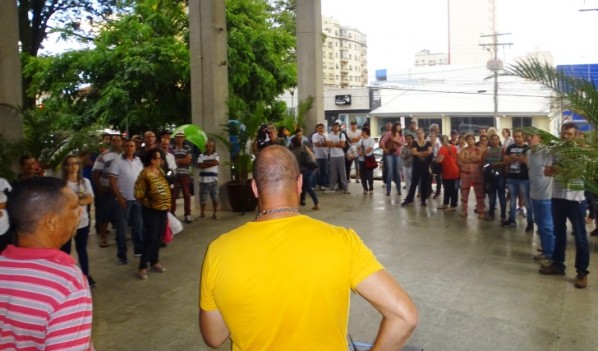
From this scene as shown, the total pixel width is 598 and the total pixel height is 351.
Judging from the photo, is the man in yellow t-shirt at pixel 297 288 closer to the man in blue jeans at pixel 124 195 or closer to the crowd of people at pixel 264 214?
the crowd of people at pixel 264 214

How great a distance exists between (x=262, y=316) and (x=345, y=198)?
34.8 ft

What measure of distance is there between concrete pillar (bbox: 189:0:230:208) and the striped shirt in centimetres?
915

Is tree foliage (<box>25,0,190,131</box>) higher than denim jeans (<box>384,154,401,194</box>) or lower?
higher

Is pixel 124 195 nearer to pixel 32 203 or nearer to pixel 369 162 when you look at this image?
pixel 32 203

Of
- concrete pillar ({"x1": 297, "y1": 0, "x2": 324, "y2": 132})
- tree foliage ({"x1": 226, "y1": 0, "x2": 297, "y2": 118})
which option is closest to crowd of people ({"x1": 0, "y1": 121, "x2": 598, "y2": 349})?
concrete pillar ({"x1": 297, "y1": 0, "x2": 324, "y2": 132})

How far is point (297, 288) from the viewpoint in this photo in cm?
179

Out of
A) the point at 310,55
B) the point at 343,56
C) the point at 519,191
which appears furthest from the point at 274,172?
the point at 343,56

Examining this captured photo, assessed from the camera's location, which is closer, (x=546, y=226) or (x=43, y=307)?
(x=43, y=307)

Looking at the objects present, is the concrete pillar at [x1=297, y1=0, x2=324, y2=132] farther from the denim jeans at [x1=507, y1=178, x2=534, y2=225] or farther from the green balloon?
the denim jeans at [x1=507, y1=178, x2=534, y2=225]

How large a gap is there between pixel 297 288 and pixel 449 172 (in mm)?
9445

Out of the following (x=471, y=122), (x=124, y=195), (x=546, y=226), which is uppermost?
(x=471, y=122)

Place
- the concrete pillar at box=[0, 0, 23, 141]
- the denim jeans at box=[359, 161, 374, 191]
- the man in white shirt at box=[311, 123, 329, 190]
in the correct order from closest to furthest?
the concrete pillar at box=[0, 0, 23, 141], the denim jeans at box=[359, 161, 374, 191], the man in white shirt at box=[311, 123, 329, 190]

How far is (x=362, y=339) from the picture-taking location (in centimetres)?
467

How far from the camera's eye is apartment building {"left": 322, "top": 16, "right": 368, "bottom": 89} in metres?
108
